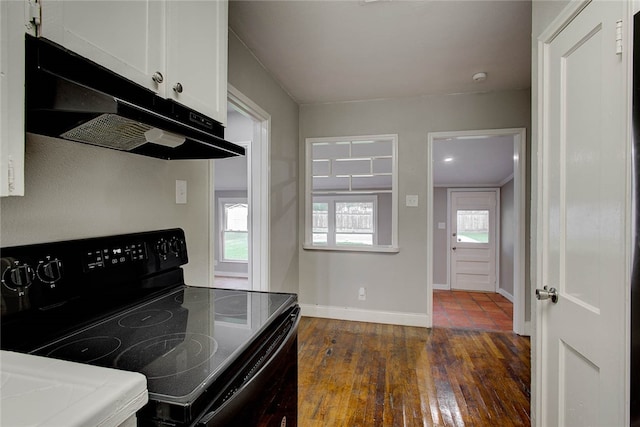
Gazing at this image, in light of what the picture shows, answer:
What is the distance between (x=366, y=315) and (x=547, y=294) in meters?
2.20

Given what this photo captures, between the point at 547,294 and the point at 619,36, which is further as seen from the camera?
the point at 547,294

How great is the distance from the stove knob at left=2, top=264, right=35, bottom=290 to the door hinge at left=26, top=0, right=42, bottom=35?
1.85 feet

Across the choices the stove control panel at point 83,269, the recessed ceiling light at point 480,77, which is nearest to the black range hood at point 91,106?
the stove control panel at point 83,269

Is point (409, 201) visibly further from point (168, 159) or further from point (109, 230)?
point (109, 230)

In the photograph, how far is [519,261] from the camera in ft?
9.87

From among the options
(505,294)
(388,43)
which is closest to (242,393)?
(388,43)

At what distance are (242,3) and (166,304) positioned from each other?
168 cm

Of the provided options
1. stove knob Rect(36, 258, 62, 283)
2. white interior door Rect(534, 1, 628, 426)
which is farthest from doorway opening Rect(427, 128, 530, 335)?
stove knob Rect(36, 258, 62, 283)

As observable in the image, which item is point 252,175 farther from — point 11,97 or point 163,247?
point 11,97

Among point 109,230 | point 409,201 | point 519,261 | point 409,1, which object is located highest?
point 409,1

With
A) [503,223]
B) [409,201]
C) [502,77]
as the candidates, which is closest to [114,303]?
[409,201]

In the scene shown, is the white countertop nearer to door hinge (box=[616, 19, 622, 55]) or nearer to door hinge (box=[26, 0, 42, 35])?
door hinge (box=[26, 0, 42, 35])

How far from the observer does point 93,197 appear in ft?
3.54

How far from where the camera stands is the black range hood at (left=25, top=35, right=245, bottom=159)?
26.5 inches
